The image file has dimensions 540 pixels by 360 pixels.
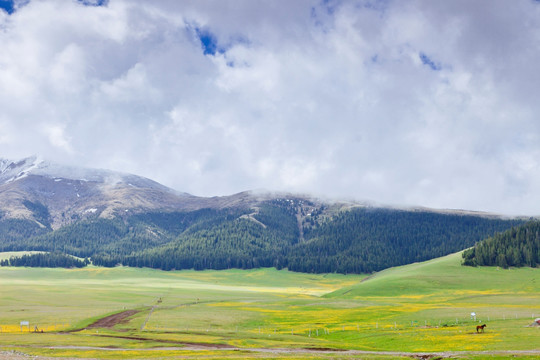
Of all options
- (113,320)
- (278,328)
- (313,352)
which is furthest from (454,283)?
(313,352)

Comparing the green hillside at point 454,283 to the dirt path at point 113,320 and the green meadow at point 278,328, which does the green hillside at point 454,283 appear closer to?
the green meadow at point 278,328

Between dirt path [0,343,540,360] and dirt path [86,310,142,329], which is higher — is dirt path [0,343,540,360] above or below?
above

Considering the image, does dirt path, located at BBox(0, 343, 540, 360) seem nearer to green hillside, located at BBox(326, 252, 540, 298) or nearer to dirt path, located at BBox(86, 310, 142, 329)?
dirt path, located at BBox(86, 310, 142, 329)

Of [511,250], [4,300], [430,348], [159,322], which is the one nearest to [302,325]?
[159,322]

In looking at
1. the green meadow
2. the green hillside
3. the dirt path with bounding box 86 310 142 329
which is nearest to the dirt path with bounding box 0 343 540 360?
the green meadow

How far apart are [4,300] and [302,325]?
95.9m

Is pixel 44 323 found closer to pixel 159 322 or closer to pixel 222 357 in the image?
pixel 159 322

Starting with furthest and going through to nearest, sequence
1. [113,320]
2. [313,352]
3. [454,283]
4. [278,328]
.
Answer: [454,283] < [113,320] < [278,328] < [313,352]


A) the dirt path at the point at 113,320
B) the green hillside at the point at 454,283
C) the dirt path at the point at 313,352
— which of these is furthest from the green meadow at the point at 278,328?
the green hillside at the point at 454,283

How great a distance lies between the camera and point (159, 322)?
9275cm

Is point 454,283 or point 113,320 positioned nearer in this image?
point 113,320

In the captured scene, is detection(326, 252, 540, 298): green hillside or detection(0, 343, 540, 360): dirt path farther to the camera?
detection(326, 252, 540, 298): green hillside

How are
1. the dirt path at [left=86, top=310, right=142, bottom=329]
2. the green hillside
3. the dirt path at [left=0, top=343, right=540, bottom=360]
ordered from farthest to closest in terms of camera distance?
the green hillside, the dirt path at [left=86, top=310, right=142, bottom=329], the dirt path at [left=0, top=343, right=540, bottom=360]

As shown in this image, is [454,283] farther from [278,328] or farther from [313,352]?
[313,352]
